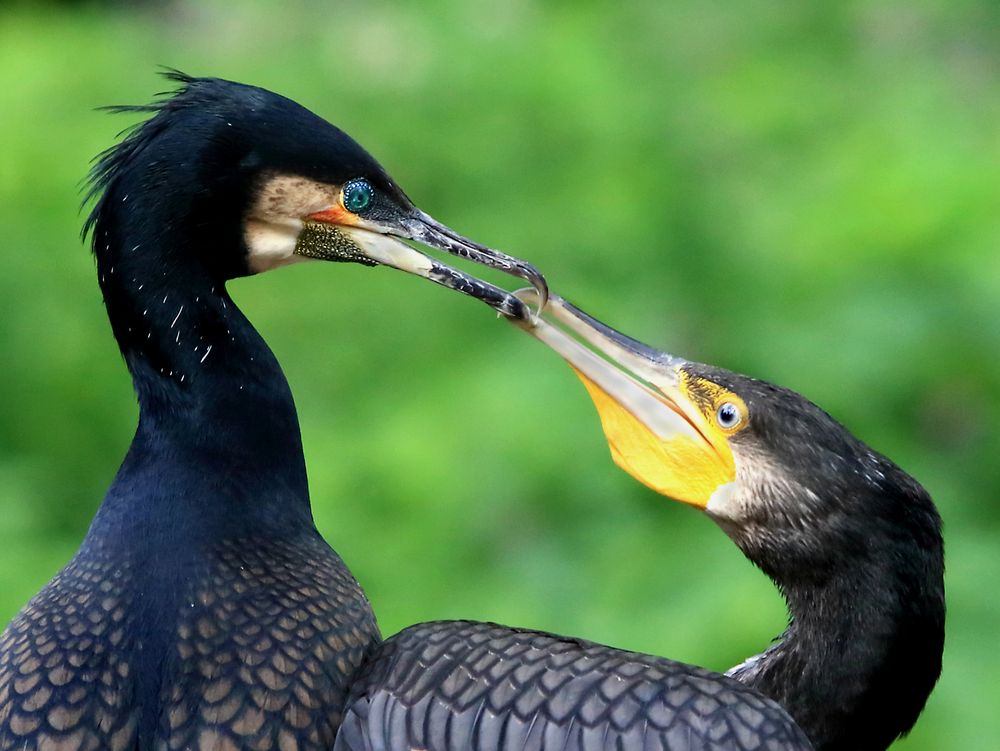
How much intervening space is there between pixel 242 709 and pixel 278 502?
2.00 feet

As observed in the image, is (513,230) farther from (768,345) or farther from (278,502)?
(278,502)

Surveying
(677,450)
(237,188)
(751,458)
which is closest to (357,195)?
(237,188)

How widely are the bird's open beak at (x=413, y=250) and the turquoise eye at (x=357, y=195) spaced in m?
0.02

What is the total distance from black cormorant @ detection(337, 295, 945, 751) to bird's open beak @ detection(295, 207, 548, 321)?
14 centimetres

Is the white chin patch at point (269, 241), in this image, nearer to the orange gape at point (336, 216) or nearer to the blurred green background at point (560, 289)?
the orange gape at point (336, 216)

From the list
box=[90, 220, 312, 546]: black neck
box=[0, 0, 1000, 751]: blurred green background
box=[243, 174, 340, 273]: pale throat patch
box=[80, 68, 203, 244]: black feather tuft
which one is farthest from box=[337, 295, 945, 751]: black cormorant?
box=[0, 0, 1000, 751]: blurred green background

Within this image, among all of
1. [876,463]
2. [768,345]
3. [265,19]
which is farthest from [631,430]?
[265,19]

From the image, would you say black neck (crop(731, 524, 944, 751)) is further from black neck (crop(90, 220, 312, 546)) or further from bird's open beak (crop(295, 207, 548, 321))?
black neck (crop(90, 220, 312, 546))

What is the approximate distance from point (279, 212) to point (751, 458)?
49.7 inches

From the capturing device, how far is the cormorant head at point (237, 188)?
405 centimetres

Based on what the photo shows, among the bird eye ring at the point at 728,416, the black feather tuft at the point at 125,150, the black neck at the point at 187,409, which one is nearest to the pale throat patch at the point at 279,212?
the black neck at the point at 187,409

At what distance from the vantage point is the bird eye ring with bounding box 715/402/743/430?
14.0 feet

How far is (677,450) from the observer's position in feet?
14.4

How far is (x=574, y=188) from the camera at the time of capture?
10.3 meters
